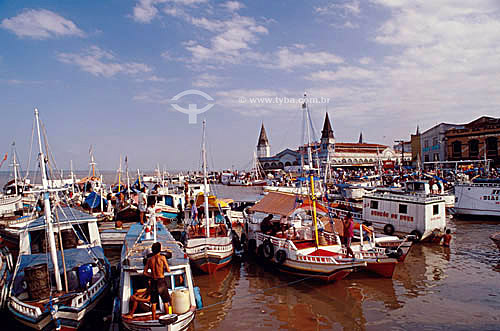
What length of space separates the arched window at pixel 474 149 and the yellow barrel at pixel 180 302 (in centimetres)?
5790

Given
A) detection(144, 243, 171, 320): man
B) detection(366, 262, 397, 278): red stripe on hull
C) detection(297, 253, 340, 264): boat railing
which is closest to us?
detection(144, 243, 171, 320): man

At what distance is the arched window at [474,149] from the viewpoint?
5212 cm

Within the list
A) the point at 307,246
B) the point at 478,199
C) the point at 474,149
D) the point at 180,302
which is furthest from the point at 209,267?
the point at 474,149

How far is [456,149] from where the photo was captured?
5453 cm

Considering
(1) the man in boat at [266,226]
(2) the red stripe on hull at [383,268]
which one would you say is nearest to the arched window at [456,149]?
(2) the red stripe on hull at [383,268]

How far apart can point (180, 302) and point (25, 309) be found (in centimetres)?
422

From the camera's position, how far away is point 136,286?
9.70 metres

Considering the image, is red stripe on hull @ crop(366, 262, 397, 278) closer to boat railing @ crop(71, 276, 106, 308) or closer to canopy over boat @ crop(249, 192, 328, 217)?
canopy over boat @ crop(249, 192, 328, 217)

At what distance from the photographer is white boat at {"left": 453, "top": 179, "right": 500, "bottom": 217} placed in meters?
27.5

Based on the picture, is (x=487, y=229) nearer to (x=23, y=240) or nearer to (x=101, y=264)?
(x=101, y=264)

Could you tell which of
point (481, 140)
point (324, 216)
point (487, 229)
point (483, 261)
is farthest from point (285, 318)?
point (481, 140)

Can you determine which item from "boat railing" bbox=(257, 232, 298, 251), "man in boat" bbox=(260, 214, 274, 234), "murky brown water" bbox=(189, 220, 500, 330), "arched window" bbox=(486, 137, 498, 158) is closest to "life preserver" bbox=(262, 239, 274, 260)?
"boat railing" bbox=(257, 232, 298, 251)

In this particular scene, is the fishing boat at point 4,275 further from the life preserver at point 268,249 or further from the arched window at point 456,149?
the arched window at point 456,149

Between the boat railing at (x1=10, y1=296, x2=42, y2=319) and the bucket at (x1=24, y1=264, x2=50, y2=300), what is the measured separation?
385 millimetres
